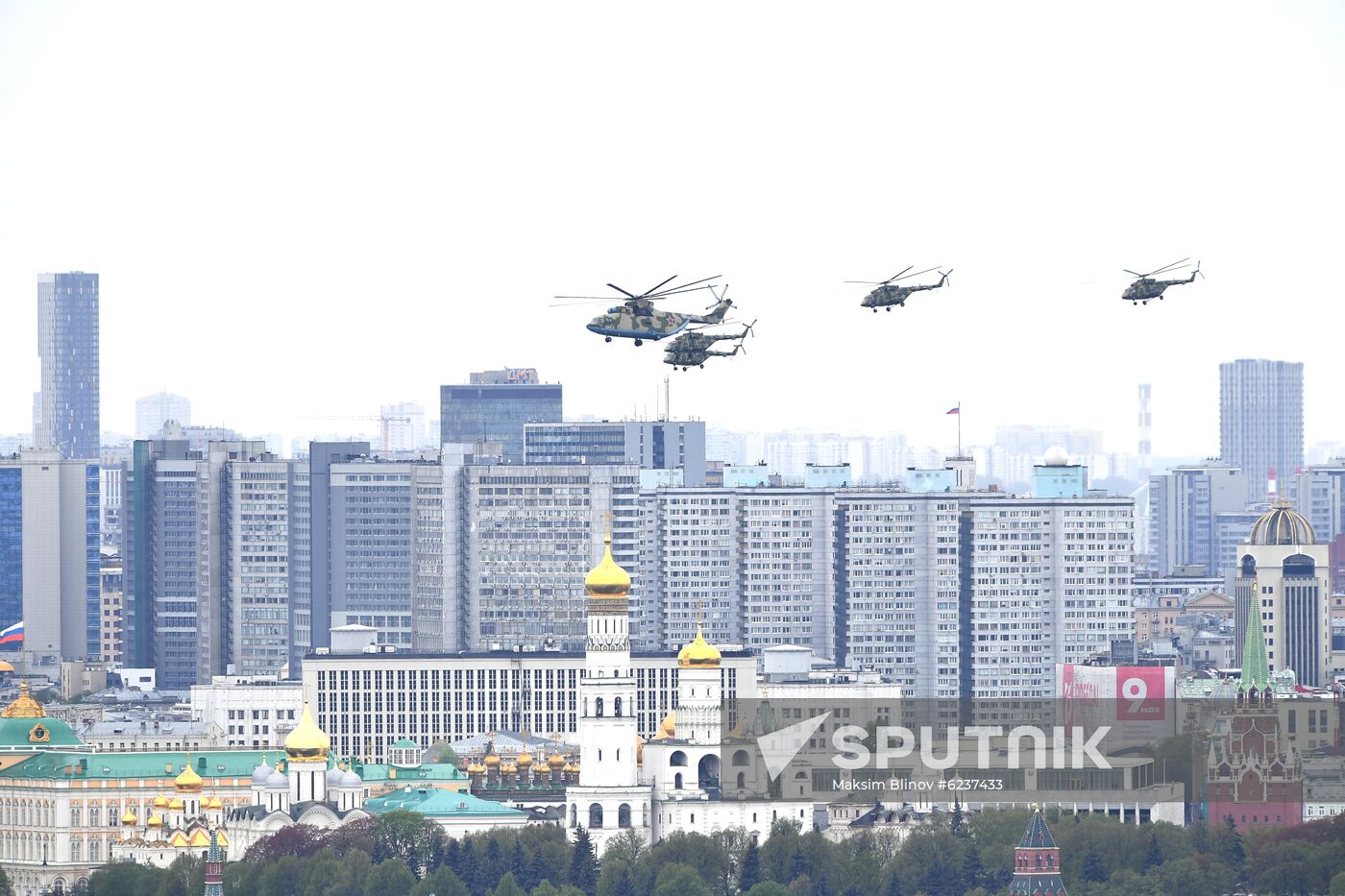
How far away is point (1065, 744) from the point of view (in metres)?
185

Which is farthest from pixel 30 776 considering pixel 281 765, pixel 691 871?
pixel 691 871

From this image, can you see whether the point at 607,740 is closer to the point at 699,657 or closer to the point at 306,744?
the point at 699,657

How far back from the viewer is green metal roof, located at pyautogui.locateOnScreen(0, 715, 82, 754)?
634 ft

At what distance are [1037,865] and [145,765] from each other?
1693 inches

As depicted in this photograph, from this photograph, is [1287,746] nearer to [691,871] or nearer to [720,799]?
[720,799]

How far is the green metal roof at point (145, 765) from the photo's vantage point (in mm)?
183125

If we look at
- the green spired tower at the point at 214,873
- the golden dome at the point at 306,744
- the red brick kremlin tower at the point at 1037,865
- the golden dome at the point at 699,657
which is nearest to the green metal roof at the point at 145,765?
the golden dome at the point at 306,744

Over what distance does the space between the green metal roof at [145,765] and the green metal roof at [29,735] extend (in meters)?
5.94

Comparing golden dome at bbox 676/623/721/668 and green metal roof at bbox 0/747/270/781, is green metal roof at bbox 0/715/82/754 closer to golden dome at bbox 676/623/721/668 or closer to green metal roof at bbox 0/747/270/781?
green metal roof at bbox 0/747/270/781

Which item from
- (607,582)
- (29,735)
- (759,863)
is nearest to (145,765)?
(29,735)

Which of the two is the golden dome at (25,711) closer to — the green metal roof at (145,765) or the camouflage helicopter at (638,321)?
the green metal roof at (145,765)

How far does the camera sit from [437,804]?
6850 inches

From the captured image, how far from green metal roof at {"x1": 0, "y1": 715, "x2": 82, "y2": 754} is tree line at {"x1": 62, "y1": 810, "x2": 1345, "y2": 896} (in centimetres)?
2734

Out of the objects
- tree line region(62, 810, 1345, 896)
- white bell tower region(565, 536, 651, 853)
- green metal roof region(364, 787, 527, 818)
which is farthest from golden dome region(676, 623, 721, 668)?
tree line region(62, 810, 1345, 896)
